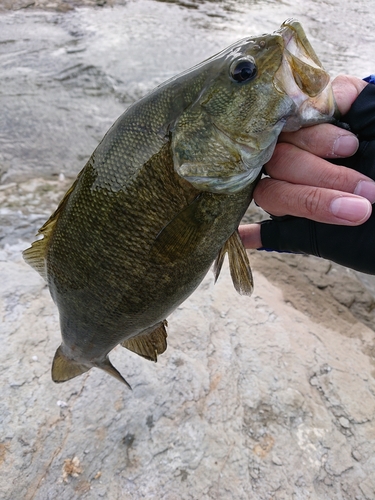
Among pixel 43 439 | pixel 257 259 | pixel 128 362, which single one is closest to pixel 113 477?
pixel 43 439

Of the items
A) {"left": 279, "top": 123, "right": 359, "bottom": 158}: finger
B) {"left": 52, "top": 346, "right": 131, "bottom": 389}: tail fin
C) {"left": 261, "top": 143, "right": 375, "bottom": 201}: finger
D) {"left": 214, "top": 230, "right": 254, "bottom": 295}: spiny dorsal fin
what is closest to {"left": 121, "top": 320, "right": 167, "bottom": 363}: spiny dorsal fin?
{"left": 52, "top": 346, "right": 131, "bottom": 389}: tail fin

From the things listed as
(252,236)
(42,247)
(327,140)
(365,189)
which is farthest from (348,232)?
(42,247)

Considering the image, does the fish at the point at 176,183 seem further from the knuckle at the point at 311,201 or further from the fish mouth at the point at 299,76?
the knuckle at the point at 311,201

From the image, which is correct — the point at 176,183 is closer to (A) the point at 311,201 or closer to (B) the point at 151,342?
(A) the point at 311,201

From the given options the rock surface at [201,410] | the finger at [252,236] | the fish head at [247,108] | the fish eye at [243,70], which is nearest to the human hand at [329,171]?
the fish head at [247,108]

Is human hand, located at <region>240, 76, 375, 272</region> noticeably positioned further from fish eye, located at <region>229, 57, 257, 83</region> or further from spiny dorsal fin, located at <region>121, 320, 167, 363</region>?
spiny dorsal fin, located at <region>121, 320, 167, 363</region>
